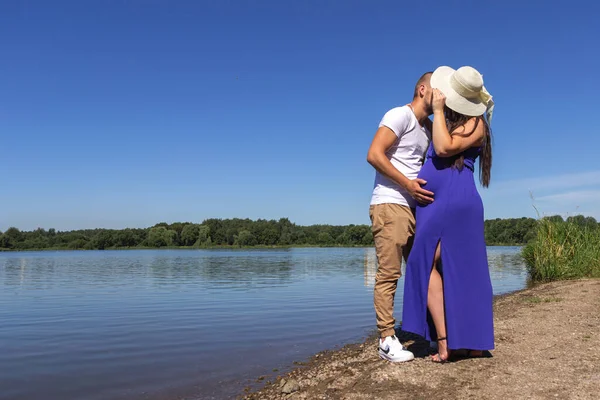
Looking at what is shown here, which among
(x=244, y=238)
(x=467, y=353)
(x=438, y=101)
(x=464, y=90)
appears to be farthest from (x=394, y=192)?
(x=244, y=238)

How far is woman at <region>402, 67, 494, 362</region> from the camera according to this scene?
359cm

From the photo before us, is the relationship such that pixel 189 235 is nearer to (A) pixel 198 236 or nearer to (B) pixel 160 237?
(A) pixel 198 236

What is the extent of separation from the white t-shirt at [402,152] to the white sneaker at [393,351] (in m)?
1.09

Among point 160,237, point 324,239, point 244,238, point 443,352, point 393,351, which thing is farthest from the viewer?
point 324,239

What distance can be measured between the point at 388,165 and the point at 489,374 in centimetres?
164

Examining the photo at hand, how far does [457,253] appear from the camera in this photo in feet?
11.9

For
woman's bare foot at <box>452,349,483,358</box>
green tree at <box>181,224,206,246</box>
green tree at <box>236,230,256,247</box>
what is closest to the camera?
woman's bare foot at <box>452,349,483,358</box>

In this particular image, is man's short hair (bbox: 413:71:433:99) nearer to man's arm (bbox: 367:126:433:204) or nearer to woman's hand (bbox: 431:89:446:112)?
woman's hand (bbox: 431:89:446:112)

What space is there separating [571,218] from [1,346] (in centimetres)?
1396

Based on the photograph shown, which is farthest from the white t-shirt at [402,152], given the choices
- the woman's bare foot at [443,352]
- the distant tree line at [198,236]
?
the distant tree line at [198,236]

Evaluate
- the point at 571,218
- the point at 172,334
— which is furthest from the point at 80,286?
the point at 571,218

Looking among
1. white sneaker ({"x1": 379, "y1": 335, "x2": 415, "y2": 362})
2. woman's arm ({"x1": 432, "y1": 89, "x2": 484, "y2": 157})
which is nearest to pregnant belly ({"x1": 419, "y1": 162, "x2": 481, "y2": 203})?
woman's arm ({"x1": 432, "y1": 89, "x2": 484, "y2": 157})

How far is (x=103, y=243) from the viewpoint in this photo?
305ft

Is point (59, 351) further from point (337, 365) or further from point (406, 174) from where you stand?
point (406, 174)
